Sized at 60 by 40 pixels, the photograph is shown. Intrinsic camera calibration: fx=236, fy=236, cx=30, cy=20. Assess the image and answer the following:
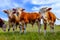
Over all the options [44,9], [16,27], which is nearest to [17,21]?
[16,27]

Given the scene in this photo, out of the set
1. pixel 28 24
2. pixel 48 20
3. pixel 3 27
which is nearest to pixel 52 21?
pixel 48 20

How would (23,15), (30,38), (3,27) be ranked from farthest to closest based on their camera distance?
(3,27) → (23,15) → (30,38)

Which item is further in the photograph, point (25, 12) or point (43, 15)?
point (25, 12)

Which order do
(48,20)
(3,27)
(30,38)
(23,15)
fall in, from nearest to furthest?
(30,38), (48,20), (23,15), (3,27)

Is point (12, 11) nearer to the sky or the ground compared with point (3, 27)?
nearer to the sky

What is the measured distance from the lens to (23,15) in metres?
17.1

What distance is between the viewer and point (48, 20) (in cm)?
1501

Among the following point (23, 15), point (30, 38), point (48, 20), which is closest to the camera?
point (30, 38)

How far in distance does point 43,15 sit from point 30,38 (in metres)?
2.98

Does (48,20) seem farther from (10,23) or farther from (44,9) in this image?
(10,23)

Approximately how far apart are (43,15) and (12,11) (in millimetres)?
3411

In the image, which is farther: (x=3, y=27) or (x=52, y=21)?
(x=3, y=27)

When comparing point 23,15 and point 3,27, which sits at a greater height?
point 23,15

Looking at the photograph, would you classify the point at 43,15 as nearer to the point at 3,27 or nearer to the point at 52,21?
the point at 52,21
